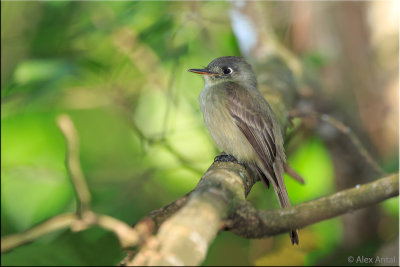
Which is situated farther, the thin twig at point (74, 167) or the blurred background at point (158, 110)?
the blurred background at point (158, 110)

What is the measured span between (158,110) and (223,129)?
1620 mm

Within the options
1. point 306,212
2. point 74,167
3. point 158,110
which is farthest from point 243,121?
point 74,167

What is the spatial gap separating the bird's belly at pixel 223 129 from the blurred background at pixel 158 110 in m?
0.50

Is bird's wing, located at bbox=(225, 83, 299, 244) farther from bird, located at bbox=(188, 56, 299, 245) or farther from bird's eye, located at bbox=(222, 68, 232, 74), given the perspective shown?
bird's eye, located at bbox=(222, 68, 232, 74)

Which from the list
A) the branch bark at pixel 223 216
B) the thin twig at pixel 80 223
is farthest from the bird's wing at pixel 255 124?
the thin twig at pixel 80 223

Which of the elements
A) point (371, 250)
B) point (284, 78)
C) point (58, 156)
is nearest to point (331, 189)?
point (371, 250)

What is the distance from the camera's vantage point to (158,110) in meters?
5.32

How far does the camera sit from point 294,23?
562 cm

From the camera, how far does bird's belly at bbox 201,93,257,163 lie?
371 cm

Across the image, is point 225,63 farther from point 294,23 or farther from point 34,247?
point 34,247

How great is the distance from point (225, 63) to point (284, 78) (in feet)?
1.79

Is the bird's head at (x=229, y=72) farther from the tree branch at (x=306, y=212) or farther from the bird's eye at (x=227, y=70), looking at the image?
the tree branch at (x=306, y=212)

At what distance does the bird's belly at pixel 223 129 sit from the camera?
3.71 m

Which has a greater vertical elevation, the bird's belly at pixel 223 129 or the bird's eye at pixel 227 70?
the bird's eye at pixel 227 70
